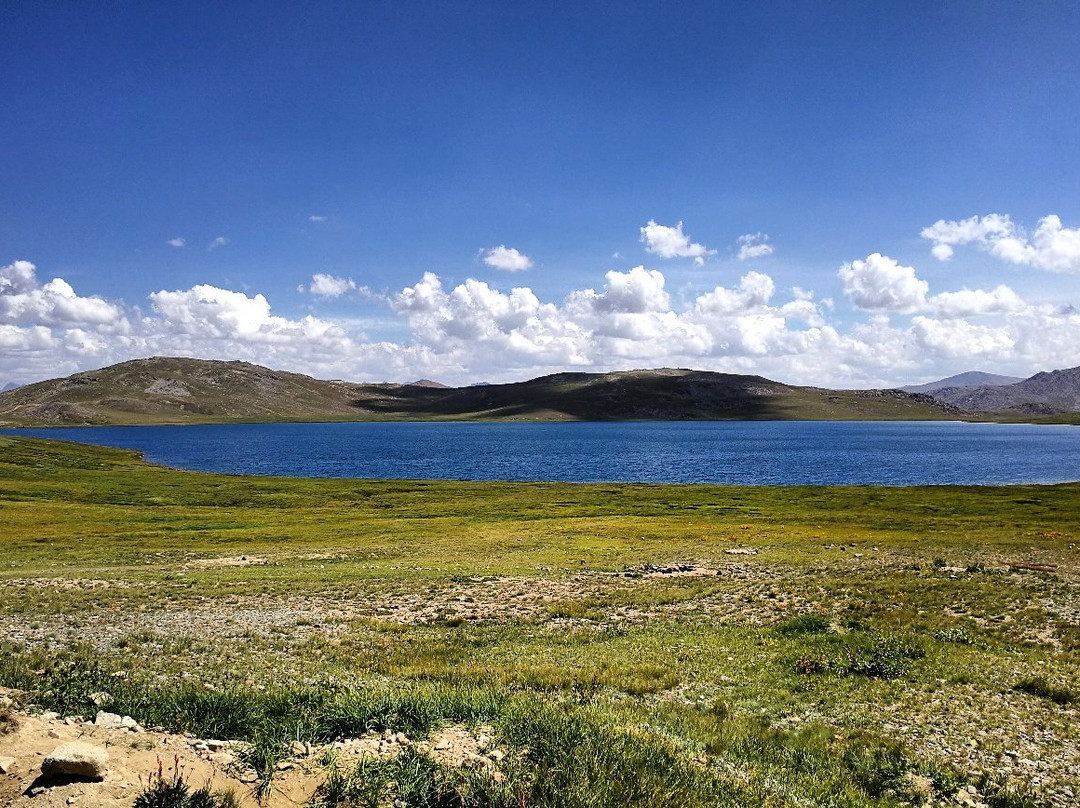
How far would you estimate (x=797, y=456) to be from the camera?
189875mm

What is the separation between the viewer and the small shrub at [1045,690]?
15051 millimetres

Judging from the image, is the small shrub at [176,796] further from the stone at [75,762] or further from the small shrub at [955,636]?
the small shrub at [955,636]

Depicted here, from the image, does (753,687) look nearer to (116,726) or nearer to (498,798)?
(498,798)

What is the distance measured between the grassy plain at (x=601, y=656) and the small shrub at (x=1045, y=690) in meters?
0.06

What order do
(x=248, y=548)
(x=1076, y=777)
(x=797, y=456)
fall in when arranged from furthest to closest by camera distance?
(x=797, y=456) → (x=248, y=548) → (x=1076, y=777)

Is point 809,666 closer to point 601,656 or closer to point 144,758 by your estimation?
point 601,656

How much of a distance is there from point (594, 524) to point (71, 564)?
48289 mm

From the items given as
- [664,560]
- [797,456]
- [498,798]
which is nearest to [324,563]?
[664,560]

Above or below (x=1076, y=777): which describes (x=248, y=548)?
below

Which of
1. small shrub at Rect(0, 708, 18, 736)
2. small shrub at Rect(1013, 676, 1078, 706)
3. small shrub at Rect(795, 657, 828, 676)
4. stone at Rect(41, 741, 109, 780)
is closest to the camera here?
stone at Rect(41, 741, 109, 780)

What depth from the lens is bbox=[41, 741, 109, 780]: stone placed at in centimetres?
711

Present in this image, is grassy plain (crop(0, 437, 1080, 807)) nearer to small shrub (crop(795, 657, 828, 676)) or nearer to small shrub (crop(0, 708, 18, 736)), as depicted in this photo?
small shrub (crop(795, 657, 828, 676))

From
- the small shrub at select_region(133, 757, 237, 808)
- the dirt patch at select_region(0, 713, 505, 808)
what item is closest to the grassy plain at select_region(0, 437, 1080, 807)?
the dirt patch at select_region(0, 713, 505, 808)

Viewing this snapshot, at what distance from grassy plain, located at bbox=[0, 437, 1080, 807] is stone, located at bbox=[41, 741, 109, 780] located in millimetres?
1940
